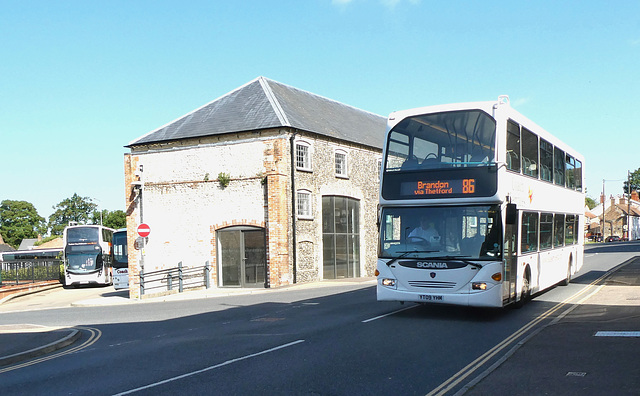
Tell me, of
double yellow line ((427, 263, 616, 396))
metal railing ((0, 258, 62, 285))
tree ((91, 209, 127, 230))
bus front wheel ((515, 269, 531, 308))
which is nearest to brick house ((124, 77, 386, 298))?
metal railing ((0, 258, 62, 285))

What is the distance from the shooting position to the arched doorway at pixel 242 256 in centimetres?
2612

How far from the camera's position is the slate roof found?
26.8 metres

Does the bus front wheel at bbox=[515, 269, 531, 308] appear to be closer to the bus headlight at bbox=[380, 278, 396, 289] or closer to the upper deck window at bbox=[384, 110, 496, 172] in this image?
the bus headlight at bbox=[380, 278, 396, 289]

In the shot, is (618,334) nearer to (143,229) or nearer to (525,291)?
(525,291)

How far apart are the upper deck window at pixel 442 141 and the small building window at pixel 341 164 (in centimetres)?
1705

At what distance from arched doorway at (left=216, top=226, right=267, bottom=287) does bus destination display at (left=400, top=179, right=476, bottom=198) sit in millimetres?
14835

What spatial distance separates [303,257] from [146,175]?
8.69 m

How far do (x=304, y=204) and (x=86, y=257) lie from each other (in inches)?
834

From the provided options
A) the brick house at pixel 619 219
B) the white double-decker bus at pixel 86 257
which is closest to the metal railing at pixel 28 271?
the white double-decker bus at pixel 86 257

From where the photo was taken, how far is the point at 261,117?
26.8 meters

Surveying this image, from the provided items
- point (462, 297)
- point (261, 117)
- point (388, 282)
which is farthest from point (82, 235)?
point (462, 297)

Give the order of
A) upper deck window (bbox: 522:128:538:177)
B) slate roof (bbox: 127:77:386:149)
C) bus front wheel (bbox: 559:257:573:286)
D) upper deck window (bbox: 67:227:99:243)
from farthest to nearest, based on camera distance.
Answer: upper deck window (bbox: 67:227:99:243) → slate roof (bbox: 127:77:386:149) → bus front wheel (bbox: 559:257:573:286) → upper deck window (bbox: 522:128:538:177)

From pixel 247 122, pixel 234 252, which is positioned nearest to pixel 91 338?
pixel 234 252

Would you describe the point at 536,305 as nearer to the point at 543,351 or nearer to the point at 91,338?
the point at 543,351
